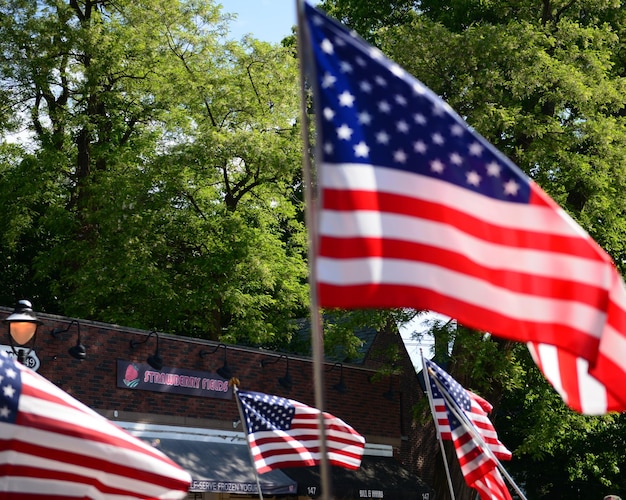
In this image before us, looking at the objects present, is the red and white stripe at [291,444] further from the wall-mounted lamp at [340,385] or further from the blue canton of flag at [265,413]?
the wall-mounted lamp at [340,385]

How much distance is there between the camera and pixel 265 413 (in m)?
16.3

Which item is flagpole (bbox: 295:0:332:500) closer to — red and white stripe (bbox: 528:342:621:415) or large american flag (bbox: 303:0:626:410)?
large american flag (bbox: 303:0:626:410)

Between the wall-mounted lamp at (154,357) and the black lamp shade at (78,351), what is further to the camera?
the wall-mounted lamp at (154,357)

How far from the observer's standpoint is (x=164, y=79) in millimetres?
29562

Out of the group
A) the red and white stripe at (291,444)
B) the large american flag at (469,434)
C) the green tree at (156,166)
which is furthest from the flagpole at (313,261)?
the green tree at (156,166)

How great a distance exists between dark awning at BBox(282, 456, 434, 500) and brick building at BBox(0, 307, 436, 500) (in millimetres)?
31

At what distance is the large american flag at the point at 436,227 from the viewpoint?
6359mm

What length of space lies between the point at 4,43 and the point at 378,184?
25.8 m

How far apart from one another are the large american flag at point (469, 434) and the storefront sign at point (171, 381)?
5.71 metres

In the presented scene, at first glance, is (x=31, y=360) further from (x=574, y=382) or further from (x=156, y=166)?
(x=574, y=382)

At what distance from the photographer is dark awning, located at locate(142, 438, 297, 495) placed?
70.1 ft

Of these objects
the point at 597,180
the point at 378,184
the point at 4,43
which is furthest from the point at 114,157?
the point at 378,184

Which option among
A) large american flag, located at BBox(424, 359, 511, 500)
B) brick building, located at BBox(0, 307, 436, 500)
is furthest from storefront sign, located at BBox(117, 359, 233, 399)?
Answer: large american flag, located at BBox(424, 359, 511, 500)

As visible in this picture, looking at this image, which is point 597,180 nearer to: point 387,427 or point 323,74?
point 387,427
